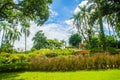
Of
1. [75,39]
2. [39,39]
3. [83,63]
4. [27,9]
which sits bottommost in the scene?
[83,63]

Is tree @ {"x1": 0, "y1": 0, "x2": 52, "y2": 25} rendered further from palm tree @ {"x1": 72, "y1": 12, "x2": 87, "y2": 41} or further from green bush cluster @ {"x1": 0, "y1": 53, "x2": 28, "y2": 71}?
palm tree @ {"x1": 72, "y1": 12, "x2": 87, "y2": 41}

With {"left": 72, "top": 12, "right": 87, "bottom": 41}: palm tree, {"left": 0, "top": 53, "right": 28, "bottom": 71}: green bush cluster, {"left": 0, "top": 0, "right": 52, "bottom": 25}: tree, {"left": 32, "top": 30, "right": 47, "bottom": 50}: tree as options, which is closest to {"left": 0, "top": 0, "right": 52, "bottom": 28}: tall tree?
{"left": 0, "top": 0, "right": 52, "bottom": 25}: tree

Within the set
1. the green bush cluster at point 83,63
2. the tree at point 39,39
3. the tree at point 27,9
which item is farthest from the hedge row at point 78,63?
the tree at point 39,39

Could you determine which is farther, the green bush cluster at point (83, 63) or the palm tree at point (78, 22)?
the palm tree at point (78, 22)

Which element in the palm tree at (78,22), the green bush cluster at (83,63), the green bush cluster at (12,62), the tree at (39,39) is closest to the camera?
the green bush cluster at (83,63)

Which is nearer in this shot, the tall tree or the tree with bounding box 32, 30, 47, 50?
the tall tree

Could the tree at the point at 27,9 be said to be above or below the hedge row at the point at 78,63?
above

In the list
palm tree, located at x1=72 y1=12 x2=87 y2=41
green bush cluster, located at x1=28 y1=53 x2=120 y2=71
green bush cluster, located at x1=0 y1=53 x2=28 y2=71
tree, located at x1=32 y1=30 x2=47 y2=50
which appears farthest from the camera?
tree, located at x1=32 y1=30 x2=47 y2=50

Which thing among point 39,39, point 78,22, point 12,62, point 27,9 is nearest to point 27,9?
point 27,9

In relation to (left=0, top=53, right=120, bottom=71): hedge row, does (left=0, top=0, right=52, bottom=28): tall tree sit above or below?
above

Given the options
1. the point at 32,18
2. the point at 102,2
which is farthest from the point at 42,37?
the point at 32,18

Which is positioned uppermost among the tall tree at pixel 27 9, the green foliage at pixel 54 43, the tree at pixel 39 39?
the tree at pixel 39 39

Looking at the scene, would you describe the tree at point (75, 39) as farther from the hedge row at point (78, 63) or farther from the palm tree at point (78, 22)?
the hedge row at point (78, 63)

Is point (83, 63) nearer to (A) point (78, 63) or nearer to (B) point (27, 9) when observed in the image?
(A) point (78, 63)
